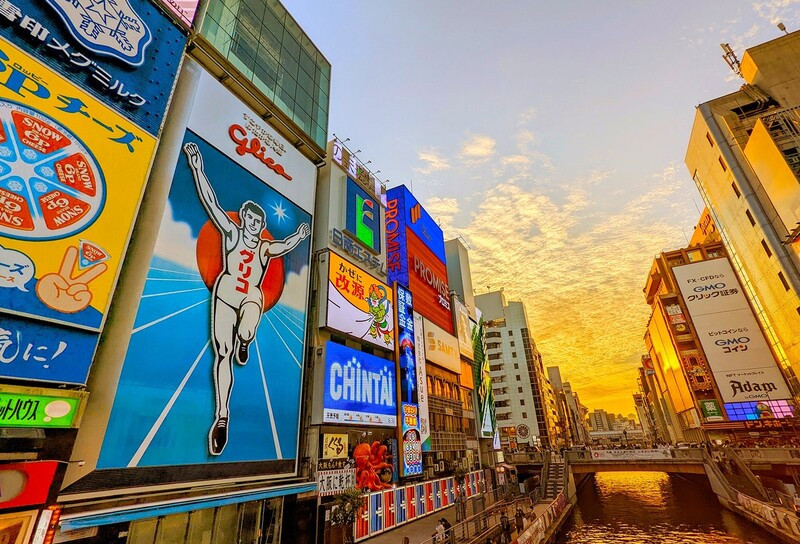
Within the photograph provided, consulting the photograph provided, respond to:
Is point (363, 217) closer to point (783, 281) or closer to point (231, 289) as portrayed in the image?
point (231, 289)

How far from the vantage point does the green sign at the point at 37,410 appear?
9.97m

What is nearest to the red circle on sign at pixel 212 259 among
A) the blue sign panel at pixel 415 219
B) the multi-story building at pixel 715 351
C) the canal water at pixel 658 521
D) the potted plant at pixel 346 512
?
the potted plant at pixel 346 512

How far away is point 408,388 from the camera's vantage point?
1162 inches

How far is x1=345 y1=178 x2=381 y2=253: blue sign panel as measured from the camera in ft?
98.0

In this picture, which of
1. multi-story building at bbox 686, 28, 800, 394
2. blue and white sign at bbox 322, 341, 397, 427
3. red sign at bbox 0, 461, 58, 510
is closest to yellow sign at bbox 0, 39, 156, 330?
red sign at bbox 0, 461, 58, 510

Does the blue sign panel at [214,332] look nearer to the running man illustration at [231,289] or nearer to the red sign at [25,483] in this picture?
the running man illustration at [231,289]

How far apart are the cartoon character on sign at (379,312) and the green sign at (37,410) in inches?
721

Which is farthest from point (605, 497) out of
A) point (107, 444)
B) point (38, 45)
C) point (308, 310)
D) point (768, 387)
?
point (38, 45)

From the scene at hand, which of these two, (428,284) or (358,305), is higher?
(428,284)

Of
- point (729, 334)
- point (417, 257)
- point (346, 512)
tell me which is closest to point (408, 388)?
point (346, 512)

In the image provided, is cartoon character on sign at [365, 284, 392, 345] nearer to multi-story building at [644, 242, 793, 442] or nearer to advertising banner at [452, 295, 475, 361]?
advertising banner at [452, 295, 475, 361]

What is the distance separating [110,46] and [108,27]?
1.06m

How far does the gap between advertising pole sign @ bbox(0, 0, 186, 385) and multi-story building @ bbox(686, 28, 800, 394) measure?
58.3 metres

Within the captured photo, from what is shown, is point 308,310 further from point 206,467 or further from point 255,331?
point 206,467
